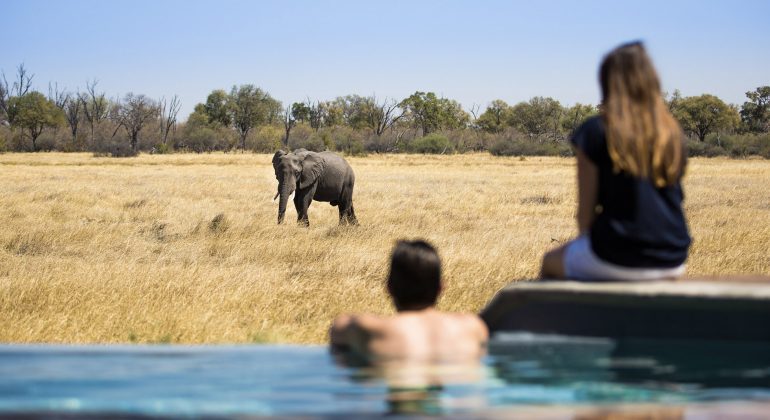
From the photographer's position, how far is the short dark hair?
13.6ft

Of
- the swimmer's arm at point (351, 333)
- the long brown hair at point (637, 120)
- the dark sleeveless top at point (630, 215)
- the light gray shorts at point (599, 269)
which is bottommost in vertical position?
the swimmer's arm at point (351, 333)

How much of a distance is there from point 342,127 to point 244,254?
81370 millimetres

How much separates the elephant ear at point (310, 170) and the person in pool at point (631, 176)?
14767 mm

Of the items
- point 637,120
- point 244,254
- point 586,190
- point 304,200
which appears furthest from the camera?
point 304,200

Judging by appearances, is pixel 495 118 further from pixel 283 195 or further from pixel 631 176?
pixel 631 176

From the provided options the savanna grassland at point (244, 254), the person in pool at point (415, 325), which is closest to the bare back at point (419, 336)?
the person in pool at point (415, 325)

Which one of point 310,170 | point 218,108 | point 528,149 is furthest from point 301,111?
point 310,170

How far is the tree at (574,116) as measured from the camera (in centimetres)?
9625

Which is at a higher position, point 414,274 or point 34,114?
point 34,114

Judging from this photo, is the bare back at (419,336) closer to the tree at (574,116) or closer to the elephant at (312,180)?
the elephant at (312,180)

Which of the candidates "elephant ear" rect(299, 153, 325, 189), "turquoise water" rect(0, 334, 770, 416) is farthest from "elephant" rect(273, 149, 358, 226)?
"turquoise water" rect(0, 334, 770, 416)

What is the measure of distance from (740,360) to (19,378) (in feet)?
10.1

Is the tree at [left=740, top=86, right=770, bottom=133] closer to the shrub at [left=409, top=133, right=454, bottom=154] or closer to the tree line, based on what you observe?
the tree line

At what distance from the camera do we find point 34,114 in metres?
78.9
